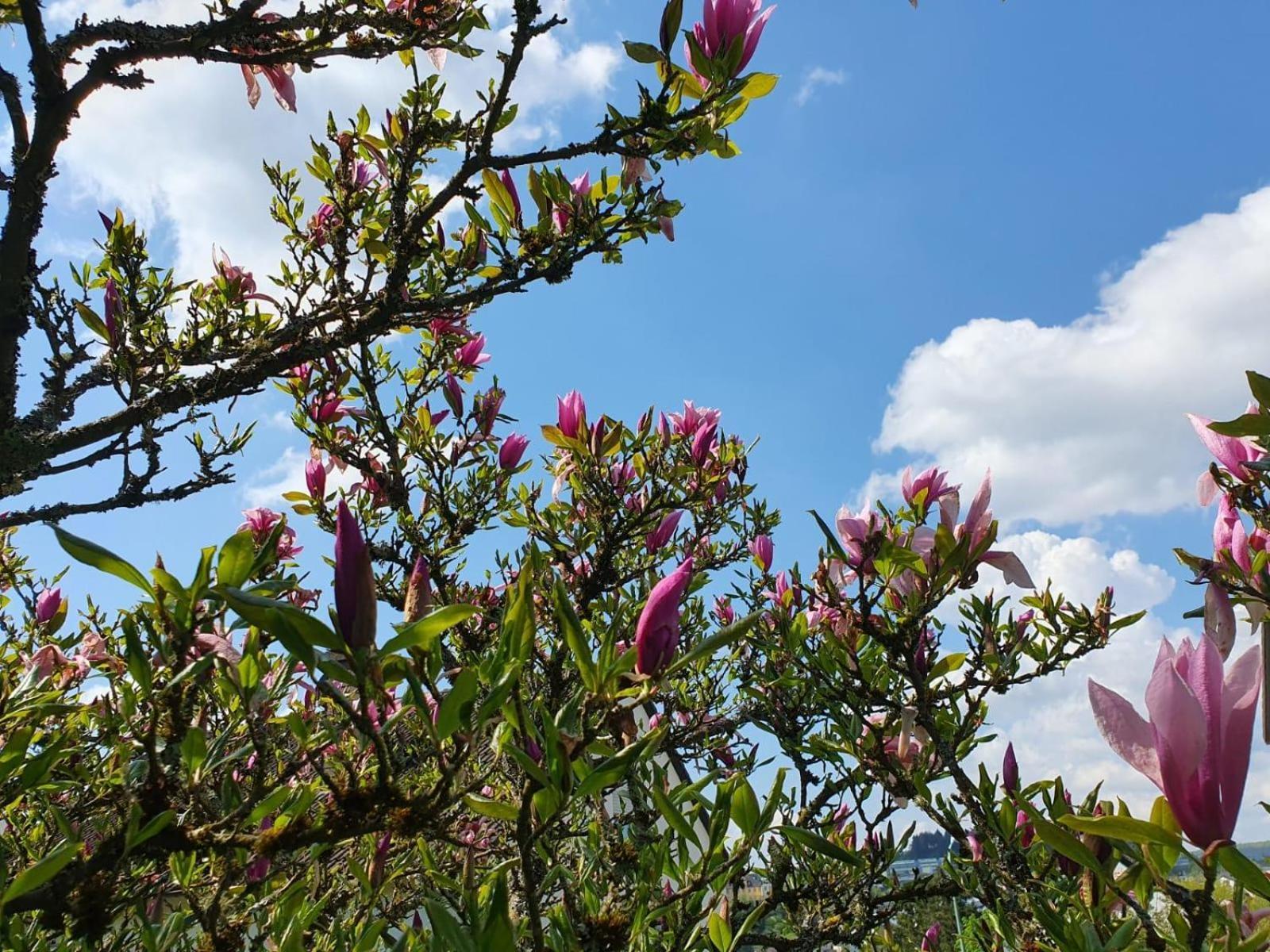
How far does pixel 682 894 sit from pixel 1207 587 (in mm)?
786

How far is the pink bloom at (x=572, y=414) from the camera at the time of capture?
257 centimetres

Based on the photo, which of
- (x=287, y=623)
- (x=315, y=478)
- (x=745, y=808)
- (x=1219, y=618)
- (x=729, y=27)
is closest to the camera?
(x=287, y=623)

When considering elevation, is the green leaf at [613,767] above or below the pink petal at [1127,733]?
above

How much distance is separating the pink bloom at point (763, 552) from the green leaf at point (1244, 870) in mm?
1979

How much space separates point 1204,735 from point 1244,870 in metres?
0.12

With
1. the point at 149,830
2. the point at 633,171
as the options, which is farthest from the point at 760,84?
the point at 149,830

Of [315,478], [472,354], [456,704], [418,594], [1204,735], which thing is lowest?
[1204,735]

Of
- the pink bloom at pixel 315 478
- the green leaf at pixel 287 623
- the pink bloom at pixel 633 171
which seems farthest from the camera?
the pink bloom at pixel 315 478

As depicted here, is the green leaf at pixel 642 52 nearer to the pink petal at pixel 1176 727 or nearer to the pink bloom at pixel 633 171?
the pink bloom at pixel 633 171

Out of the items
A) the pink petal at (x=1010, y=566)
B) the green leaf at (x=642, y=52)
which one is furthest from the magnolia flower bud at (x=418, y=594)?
the green leaf at (x=642, y=52)

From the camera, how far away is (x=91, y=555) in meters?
0.65

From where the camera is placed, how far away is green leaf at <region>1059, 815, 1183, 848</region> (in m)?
0.62

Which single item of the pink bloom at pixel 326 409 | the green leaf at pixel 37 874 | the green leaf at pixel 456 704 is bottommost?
the green leaf at pixel 37 874

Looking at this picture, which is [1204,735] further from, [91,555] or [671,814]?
[91,555]
